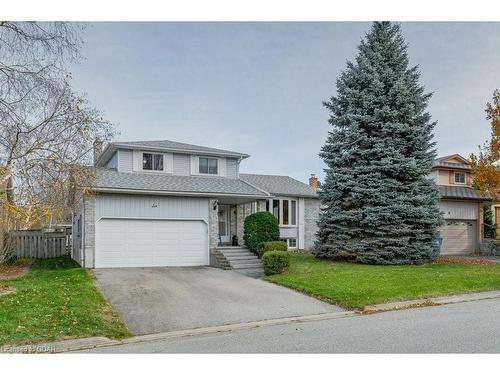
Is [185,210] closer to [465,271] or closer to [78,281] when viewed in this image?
[78,281]

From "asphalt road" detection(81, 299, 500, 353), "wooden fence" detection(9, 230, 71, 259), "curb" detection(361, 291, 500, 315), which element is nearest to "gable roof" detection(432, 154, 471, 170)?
"curb" detection(361, 291, 500, 315)

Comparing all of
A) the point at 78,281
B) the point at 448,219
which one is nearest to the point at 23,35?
the point at 78,281

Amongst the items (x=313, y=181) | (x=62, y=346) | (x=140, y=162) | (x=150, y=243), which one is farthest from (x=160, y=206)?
(x=313, y=181)

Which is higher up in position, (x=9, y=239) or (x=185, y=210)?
(x=185, y=210)

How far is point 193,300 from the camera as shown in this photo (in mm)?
10234

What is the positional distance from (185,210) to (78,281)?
555 cm

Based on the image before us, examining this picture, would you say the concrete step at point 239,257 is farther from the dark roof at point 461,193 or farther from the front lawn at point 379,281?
the dark roof at point 461,193

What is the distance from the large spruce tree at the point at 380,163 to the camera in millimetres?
16562

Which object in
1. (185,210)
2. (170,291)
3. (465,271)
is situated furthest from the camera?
(185,210)

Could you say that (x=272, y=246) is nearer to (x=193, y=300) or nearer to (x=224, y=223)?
(x=224, y=223)

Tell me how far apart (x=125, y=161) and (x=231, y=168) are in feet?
15.9

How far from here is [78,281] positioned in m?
12.2

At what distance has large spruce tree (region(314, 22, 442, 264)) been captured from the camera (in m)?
16.6

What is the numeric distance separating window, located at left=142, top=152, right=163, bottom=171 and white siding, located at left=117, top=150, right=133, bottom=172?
1.81 ft
